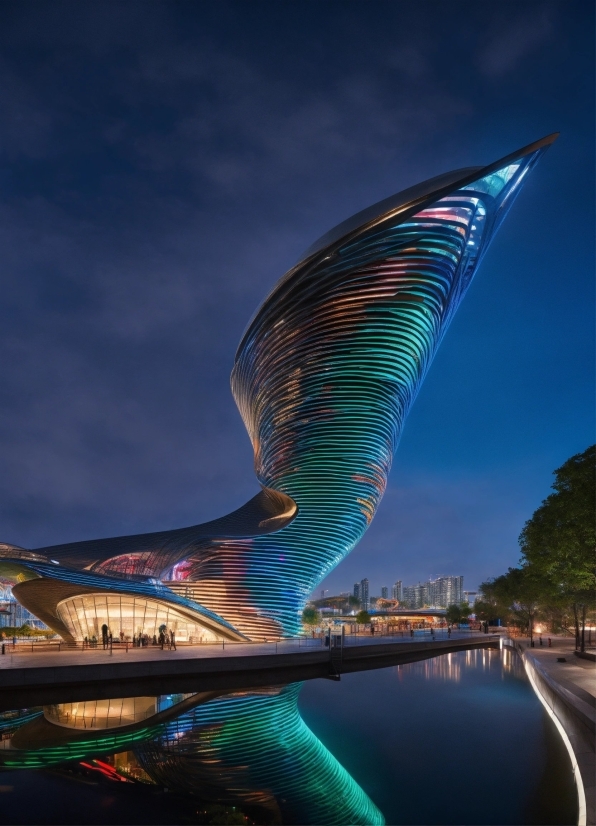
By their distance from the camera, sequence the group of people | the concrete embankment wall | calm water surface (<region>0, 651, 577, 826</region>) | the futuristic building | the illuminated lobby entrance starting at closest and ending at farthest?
the concrete embankment wall
calm water surface (<region>0, 651, 577, 826</region>)
the futuristic building
the group of people
the illuminated lobby entrance

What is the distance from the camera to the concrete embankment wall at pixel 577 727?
921 centimetres

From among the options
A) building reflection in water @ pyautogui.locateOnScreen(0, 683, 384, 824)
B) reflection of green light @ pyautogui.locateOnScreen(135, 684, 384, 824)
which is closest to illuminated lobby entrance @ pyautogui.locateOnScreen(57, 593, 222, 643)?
building reflection in water @ pyautogui.locateOnScreen(0, 683, 384, 824)

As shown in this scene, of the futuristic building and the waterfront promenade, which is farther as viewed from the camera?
the futuristic building

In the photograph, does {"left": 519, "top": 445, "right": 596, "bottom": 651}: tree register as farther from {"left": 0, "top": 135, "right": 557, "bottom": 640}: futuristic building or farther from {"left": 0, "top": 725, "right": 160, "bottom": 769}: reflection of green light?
{"left": 0, "top": 725, "right": 160, "bottom": 769}: reflection of green light

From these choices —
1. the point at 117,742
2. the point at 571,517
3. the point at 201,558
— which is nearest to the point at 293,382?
the point at 201,558

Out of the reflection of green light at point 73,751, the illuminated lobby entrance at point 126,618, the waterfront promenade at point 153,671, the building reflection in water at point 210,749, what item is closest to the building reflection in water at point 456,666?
the waterfront promenade at point 153,671

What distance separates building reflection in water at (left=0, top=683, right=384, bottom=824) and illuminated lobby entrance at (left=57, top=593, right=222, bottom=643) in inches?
445

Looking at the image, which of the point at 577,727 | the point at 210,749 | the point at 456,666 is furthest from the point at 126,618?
the point at 577,727

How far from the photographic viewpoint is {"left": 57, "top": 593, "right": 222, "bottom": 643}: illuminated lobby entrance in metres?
28.4

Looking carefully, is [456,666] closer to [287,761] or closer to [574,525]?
[574,525]

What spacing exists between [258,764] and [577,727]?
688 cm

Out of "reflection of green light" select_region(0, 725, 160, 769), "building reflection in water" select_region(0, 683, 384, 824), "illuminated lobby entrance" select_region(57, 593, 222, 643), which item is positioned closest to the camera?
"building reflection in water" select_region(0, 683, 384, 824)

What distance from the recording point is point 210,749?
12664mm

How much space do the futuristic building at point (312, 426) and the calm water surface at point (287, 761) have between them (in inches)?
450
